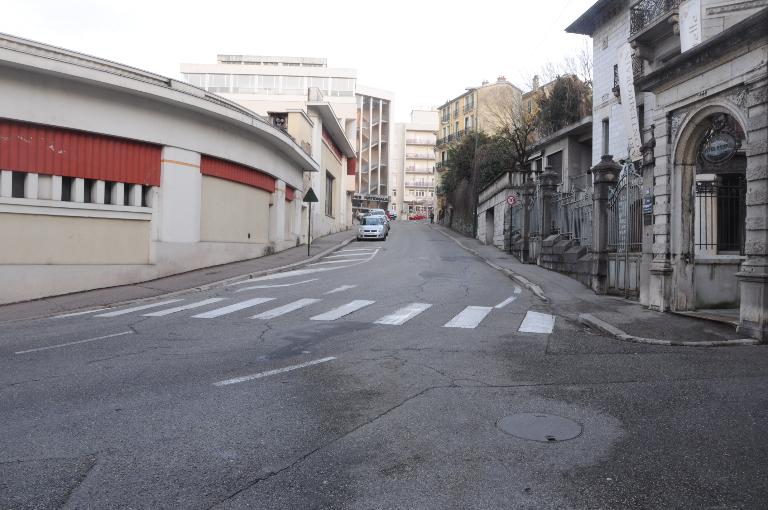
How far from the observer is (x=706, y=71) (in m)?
9.95

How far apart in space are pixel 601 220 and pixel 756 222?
21.0 ft

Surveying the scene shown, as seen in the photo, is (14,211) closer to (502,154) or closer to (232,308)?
(232,308)

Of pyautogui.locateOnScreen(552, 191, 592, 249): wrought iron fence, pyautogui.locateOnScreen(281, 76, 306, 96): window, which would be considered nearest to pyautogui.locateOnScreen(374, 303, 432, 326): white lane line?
pyautogui.locateOnScreen(552, 191, 592, 249): wrought iron fence

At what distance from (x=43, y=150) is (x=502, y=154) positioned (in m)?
33.1

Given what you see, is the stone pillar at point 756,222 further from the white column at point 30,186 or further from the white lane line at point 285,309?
the white column at point 30,186

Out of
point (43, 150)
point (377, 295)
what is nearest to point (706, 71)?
point (377, 295)

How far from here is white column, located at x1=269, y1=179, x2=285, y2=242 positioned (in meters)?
25.9

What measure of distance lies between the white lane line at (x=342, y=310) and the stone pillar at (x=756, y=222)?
6.99 meters

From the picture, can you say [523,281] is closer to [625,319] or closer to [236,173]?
[625,319]

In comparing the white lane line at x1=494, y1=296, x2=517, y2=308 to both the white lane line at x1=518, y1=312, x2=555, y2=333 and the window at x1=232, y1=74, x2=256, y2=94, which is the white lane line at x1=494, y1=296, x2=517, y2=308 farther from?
the window at x1=232, y1=74, x2=256, y2=94

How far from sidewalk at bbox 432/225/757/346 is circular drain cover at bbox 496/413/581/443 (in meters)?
4.60

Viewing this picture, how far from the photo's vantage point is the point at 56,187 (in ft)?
50.0

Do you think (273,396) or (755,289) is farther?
(755,289)

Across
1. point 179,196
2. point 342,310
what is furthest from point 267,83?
point 342,310
